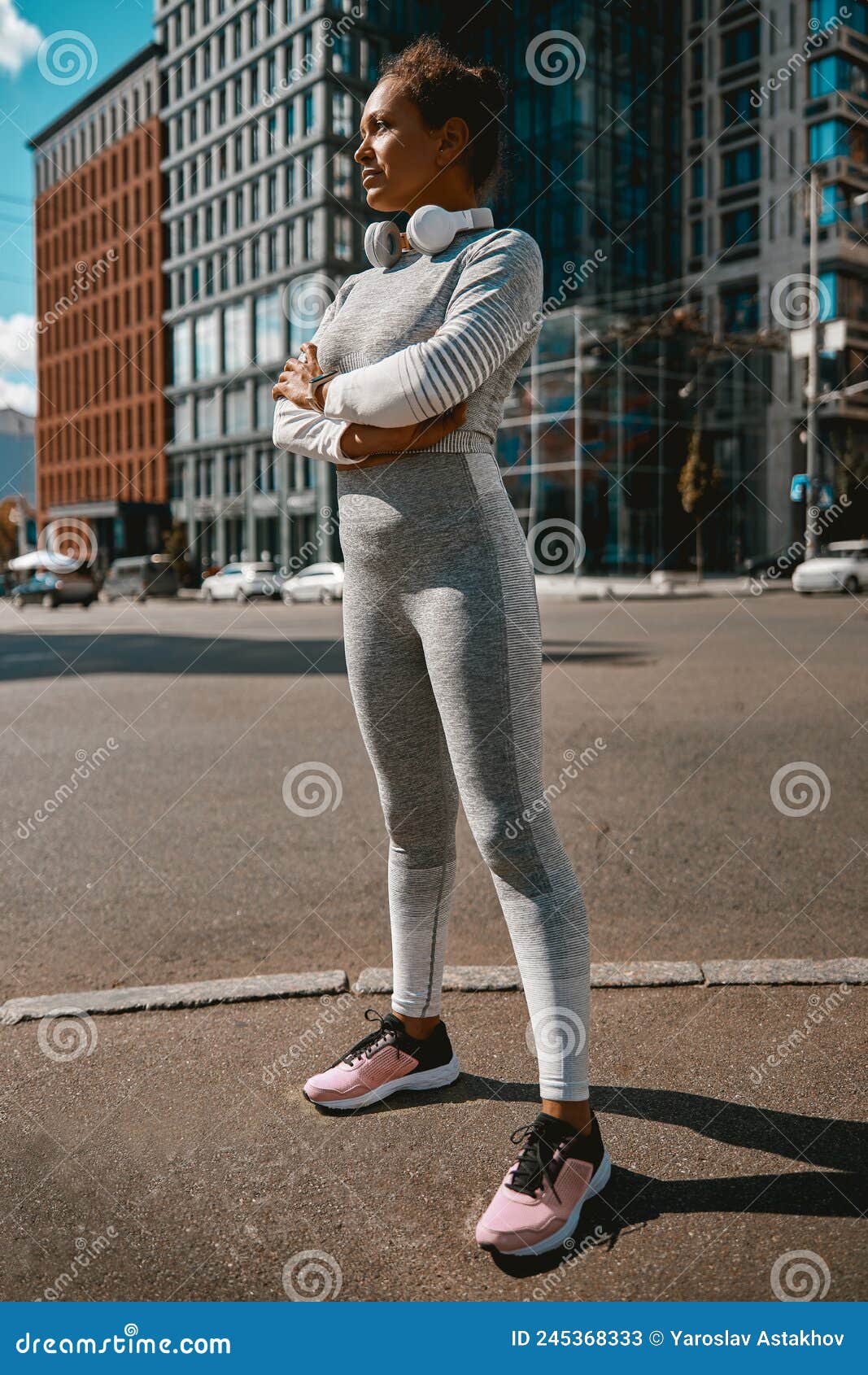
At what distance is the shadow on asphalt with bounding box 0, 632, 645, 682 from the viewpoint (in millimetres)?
13250

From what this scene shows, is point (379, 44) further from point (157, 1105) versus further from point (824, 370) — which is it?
point (157, 1105)

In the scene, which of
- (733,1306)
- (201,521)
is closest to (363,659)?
(733,1306)

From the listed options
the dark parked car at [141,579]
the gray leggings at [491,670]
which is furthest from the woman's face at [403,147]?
the dark parked car at [141,579]

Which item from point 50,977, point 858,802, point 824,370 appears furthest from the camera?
point 824,370

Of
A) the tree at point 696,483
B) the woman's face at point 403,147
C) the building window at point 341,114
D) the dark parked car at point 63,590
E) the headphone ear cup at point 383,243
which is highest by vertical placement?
the building window at point 341,114

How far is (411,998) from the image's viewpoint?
8.42 feet

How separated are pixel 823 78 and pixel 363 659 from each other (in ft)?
174

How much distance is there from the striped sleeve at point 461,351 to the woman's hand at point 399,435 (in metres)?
0.03

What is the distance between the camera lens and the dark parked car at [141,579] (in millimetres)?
46062

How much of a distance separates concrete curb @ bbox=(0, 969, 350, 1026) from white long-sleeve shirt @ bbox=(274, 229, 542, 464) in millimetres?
1527

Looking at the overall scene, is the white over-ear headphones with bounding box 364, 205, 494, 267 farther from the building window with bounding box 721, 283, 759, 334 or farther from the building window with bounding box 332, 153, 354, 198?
the building window with bounding box 332, 153, 354, 198

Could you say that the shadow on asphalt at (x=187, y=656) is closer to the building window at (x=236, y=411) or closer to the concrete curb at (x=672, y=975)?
the concrete curb at (x=672, y=975)

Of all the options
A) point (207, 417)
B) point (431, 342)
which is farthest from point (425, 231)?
point (207, 417)

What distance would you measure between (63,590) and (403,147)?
1515 inches
